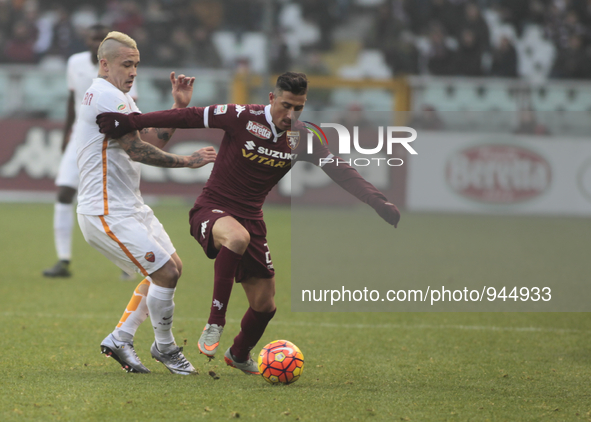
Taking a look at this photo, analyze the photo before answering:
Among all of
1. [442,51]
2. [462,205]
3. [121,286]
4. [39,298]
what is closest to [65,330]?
[39,298]

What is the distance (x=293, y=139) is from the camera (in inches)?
178

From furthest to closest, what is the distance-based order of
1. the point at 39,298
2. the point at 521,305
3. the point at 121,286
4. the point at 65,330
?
the point at 121,286 → the point at 39,298 → the point at 521,305 → the point at 65,330

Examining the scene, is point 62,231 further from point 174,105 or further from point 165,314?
point 165,314

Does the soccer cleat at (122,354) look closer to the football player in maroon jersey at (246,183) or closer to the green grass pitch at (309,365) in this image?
the green grass pitch at (309,365)

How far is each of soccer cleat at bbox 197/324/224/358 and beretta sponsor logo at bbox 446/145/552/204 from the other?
22.7ft

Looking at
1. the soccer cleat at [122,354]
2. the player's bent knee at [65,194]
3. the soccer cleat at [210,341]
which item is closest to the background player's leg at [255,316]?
the soccer cleat at [210,341]

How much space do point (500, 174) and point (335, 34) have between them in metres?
8.26

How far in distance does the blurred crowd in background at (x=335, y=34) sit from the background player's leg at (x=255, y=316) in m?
13.1

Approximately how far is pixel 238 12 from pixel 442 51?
552 centimetres

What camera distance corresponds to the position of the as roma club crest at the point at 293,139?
447 cm

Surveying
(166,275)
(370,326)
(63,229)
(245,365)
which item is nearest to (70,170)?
(63,229)

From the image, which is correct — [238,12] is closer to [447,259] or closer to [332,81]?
[332,81]

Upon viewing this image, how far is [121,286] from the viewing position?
748 cm

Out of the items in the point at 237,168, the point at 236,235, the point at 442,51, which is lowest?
the point at 236,235
